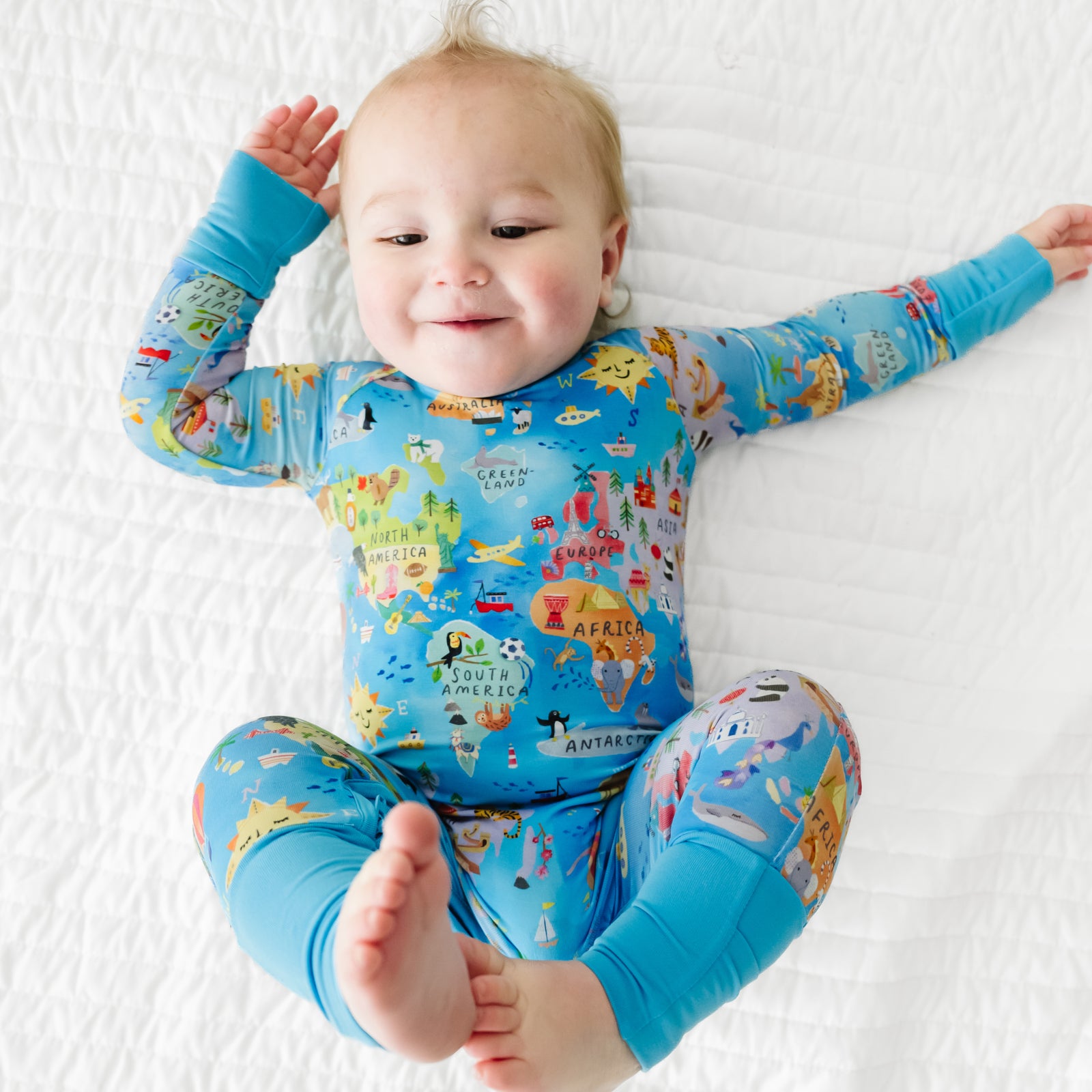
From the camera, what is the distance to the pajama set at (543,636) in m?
0.73

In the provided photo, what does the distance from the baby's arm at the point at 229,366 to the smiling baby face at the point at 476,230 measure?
0.10 meters

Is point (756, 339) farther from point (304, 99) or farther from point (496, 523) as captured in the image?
point (304, 99)

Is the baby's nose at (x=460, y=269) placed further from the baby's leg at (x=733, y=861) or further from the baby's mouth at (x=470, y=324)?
the baby's leg at (x=733, y=861)

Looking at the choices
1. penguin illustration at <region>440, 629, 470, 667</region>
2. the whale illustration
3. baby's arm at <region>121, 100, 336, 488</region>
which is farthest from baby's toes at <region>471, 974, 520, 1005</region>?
baby's arm at <region>121, 100, 336, 488</region>

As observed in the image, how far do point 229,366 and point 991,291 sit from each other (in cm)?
76

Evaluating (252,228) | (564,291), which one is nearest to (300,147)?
(252,228)

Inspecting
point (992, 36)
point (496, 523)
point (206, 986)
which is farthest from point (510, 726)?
point (992, 36)

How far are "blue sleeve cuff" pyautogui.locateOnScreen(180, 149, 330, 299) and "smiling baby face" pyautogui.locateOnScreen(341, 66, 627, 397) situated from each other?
0.09 meters

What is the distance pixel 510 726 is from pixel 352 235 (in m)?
0.47

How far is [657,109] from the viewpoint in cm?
110

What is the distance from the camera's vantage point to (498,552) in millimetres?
930

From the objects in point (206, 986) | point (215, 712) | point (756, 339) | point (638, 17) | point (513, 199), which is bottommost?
point (206, 986)

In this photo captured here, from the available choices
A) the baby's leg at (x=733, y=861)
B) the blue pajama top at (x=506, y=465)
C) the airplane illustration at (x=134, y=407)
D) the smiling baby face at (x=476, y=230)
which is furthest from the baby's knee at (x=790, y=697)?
the airplane illustration at (x=134, y=407)

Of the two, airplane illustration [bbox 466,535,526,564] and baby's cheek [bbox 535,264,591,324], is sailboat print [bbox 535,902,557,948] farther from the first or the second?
baby's cheek [bbox 535,264,591,324]
